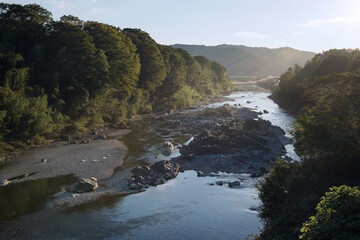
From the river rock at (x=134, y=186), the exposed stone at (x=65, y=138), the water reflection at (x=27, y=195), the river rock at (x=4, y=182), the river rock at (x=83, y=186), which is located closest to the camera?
the water reflection at (x=27, y=195)

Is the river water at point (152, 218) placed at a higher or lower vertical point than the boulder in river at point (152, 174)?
lower

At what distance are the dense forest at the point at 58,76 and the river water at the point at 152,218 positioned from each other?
1536 centimetres

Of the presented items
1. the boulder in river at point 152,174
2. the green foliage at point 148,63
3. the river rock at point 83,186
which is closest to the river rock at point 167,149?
the boulder in river at point 152,174

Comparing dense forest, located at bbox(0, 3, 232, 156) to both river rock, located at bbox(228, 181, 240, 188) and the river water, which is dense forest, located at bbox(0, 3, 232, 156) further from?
river rock, located at bbox(228, 181, 240, 188)

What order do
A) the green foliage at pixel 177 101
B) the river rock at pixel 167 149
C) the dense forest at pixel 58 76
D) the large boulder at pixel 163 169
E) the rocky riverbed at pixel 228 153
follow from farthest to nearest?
the green foliage at pixel 177 101
the river rock at pixel 167 149
the dense forest at pixel 58 76
the rocky riverbed at pixel 228 153
the large boulder at pixel 163 169

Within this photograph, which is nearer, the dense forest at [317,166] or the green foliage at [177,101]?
the dense forest at [317,166]

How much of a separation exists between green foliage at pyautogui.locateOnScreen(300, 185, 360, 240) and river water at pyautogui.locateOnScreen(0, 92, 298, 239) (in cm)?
1055

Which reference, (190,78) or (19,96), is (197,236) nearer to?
(19,96)

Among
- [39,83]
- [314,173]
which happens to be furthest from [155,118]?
[314,173]

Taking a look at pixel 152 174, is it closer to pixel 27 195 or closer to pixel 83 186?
pixel 83 186

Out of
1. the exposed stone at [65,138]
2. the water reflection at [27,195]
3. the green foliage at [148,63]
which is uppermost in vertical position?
the green foliage at [148,63]

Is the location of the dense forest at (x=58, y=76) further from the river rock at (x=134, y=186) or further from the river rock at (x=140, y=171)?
the river rock at (x=134, y=186)

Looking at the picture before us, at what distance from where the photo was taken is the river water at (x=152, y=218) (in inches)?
760

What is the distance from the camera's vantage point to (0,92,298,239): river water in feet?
63.4
